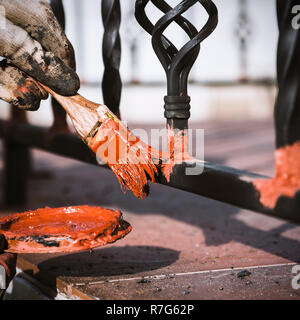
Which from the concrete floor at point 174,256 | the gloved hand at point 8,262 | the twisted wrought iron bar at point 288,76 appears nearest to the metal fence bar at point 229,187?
the twisted wrought iron bar at point 288,76

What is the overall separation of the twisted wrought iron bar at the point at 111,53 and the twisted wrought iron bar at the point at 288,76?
537 millimetres

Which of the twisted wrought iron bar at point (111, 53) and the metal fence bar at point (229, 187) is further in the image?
the twisted wrought iron bar at point (111, 53)

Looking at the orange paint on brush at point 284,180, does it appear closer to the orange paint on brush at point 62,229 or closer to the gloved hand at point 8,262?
the orange paint on brush at point 62,229

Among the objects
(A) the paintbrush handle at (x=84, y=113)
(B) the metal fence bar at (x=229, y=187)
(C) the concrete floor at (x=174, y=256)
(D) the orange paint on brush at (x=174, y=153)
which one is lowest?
(C) the concrete floor at (x=174, y=256)

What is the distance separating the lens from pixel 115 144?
102 cm

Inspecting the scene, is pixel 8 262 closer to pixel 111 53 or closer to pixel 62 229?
pixel 62 229

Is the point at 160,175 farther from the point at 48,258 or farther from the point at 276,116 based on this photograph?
the point at 48,258

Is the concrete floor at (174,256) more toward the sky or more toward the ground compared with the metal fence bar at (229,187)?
more toward the ground

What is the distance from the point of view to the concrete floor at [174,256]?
47.3 inches

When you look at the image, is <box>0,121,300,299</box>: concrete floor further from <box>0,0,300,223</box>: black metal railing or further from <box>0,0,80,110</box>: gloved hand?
<box>0,0,80,110</box>: gloved hand

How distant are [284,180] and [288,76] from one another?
18 centimetres

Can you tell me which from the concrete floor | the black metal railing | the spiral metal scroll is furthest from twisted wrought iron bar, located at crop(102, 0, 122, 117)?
the concrete floor

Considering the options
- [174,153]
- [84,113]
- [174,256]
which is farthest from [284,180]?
[174,256]

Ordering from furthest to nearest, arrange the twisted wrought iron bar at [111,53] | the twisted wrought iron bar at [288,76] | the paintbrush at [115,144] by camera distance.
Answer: the twisted wrought iron bar at [111,53], the paintbrush at [115,144], the twisted wrought iron bar at [288,76]
